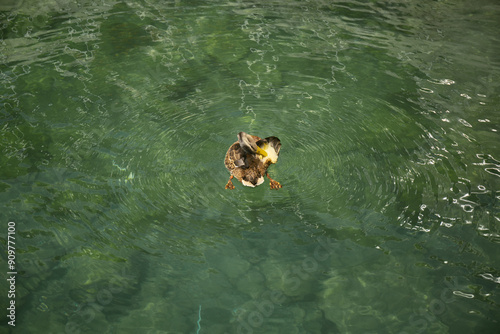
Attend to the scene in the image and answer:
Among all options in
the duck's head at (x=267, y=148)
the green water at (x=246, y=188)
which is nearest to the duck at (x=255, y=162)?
the duck's head at (x=267, y=148)

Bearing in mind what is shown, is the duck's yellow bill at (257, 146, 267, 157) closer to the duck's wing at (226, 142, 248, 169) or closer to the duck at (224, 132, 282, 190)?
the duck at (224, 132, 282, 190)

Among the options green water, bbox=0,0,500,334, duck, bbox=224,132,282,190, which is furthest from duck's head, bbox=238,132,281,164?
green water, bbox=0,0,500,334

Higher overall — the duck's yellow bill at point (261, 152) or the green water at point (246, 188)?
the duck's yellow bill at point (261, 152)

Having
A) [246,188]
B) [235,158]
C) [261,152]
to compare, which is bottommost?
[246,188]

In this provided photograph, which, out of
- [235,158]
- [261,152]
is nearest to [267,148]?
[261,152]

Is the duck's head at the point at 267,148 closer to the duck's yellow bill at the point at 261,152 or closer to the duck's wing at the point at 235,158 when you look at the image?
the duck's yellow bill at the point at 261,152

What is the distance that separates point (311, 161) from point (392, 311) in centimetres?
127

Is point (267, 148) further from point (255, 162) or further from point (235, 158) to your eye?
point (235, 158)

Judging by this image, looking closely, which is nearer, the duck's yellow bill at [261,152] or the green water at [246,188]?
the green water at [246,188]

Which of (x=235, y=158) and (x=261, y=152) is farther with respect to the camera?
(x=235, y=158)

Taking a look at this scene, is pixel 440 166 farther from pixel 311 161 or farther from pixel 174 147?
pixel 174 147

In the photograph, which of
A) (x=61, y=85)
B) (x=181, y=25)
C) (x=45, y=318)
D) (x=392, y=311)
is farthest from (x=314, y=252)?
(x=181, y=25)

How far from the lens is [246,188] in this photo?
3.46 metres

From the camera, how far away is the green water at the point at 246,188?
2.87m
